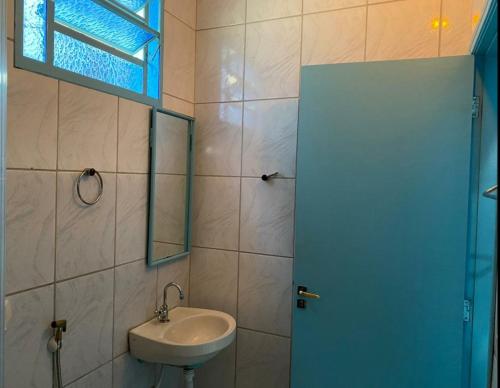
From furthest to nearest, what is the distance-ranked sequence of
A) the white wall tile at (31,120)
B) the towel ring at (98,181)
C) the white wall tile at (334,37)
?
the white wall tile at (334,37), the towel ring at (98,181), the white wall tile at (31,120)

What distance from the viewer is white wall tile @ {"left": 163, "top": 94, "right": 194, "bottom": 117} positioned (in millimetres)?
1940

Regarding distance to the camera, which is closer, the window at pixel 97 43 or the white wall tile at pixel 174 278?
the window at pixel 97 43

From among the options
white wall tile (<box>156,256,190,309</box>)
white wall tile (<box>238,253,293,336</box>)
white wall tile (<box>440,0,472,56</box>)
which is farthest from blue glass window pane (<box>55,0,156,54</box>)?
white wall tile (<box>440,0,472,56</box>)

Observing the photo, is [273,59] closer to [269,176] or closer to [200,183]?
[269,176]

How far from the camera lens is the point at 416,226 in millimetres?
1554

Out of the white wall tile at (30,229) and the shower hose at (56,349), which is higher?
the white wall tile at (30,229)

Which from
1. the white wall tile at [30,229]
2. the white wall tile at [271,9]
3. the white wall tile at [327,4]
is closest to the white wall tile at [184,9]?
the white wall tile at [271,9]

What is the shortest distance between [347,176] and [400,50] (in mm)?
678

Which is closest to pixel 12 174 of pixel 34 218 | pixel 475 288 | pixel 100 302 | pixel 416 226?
pixel 34 218

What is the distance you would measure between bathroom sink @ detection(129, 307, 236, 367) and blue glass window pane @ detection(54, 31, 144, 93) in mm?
1170

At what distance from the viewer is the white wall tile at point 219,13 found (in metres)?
2.07

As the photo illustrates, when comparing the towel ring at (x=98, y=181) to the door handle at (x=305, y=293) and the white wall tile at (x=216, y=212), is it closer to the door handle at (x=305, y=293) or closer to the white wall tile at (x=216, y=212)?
the white wall tile at (x=216, y=212)

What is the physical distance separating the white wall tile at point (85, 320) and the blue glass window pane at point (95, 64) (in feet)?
2.77

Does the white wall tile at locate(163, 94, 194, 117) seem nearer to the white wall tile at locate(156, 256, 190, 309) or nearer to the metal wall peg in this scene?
the metal wall peg
